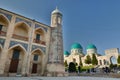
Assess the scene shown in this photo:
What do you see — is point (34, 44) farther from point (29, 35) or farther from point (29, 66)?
point (29, 66)

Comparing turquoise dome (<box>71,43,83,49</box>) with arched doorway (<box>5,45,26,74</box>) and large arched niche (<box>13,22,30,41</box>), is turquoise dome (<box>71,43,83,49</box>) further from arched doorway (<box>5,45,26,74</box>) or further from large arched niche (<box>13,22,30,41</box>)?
arched doorway (<box>5,45,26,74</box>)

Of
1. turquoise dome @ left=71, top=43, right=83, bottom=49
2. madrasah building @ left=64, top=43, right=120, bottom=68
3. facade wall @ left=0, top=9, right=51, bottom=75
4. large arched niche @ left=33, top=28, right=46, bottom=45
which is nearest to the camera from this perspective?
facade wall @ left=0, top=9, right=51, bottom=75

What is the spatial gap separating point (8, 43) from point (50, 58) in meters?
6.45

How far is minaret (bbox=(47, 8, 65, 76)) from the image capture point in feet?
52.7

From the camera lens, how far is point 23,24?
1644 centimetres

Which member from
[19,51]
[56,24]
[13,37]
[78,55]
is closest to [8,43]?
[13,37]

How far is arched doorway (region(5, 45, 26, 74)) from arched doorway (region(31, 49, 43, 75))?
1.70 meters

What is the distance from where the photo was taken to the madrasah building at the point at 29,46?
46.5 feet

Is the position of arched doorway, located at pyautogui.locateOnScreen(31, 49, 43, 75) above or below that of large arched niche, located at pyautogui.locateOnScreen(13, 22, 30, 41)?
below

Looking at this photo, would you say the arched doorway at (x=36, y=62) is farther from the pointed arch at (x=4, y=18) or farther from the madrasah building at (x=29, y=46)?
the pointed arch at (x=4, y=18)

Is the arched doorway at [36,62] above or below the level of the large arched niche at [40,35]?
below

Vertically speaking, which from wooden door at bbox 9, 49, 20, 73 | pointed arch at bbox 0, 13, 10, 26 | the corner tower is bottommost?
wooden door at bbox 9, 49, 20, 73

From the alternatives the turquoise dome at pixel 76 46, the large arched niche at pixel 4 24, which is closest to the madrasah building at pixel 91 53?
the turquoise dome at pixel 76 46

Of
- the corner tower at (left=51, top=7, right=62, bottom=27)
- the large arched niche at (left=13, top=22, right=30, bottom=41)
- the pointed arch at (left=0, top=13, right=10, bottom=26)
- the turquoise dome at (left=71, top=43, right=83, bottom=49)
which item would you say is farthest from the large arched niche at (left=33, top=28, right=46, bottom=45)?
the turquoise dome at (left=71, top=43, right=83, bottom=49)
